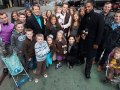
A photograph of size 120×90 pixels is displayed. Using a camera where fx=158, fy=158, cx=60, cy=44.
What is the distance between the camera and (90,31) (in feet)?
12.4

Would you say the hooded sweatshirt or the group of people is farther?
the hooded sweatshirt

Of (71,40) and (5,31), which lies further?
(71,40)

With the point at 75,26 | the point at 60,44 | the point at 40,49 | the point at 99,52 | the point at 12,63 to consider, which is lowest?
the point at 99,52

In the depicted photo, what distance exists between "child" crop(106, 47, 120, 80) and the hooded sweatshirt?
2.29 m

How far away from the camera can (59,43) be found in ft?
14.8

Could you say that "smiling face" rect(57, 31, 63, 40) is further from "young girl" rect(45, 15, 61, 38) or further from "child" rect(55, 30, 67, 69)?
"young girl" rect(45, 15, 61, 38)

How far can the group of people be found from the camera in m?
3.82

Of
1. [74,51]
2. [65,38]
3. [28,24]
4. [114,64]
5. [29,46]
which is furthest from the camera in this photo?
[65,38]

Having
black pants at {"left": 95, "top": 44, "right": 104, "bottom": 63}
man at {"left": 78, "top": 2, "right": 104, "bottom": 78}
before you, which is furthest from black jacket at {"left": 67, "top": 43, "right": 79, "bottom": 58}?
black pants at {"left": 95, "top": 44, "right": 104, "bottom": 63}

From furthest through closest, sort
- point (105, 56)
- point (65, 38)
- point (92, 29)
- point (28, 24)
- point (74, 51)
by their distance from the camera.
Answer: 1. point (65, 38)
2. point (74, 51)
3. point (28, 24)
4. point (105, 56)
5. point (92, 29)

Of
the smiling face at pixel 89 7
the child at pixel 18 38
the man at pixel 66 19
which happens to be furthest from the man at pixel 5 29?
the smiling face at pixel 89 7

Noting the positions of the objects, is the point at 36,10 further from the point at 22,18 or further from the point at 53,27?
the point at 53,27

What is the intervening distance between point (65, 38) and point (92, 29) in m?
1.18

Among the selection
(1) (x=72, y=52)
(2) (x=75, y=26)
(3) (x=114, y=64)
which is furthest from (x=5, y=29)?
(3) (x=114, y=64)
